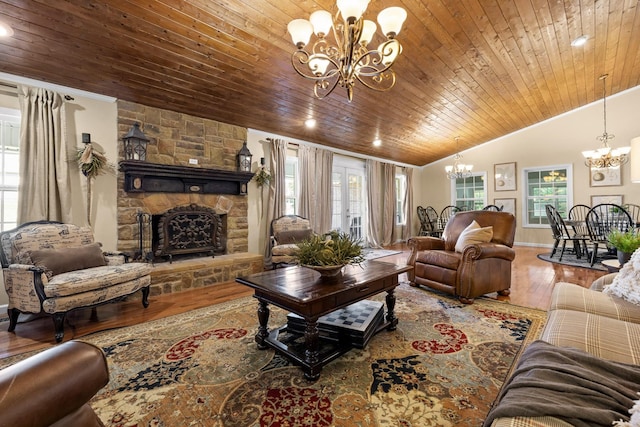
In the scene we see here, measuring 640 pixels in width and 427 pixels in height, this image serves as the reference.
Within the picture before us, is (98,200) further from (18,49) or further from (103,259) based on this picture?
(18,49)

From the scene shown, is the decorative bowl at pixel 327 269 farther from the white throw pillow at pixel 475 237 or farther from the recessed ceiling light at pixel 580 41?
the recessed ceiling light at pixel 580 41

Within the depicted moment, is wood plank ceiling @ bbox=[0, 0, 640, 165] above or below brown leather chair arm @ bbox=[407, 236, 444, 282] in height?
above

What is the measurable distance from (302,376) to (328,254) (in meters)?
0.76

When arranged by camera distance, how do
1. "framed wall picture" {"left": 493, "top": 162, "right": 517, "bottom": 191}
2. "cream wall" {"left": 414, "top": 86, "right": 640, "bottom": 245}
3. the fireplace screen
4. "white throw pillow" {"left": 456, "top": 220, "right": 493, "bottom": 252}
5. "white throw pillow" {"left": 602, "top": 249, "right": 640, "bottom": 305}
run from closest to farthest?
"white throw pillow" {"left": 602, "top": 249, "right": 640, "bottom": 305} → "white throw pillow" {"left": 456, "top": 220, "right": 493, "bottom": 252} → the fireplace screen → "cream wall" {"left": 414, "top": 86, "right": 640, "bottom": 245} → "framed wall picture" {"left": 493, "top": 162, "right": 517, "bottom": 191}

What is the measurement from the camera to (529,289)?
3.30 meters

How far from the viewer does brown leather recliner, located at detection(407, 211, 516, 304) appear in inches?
111

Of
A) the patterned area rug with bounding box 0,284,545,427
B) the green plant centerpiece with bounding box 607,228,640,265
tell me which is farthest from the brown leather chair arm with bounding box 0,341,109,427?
the green plant centerpiece with bounding box 607,228,640,265

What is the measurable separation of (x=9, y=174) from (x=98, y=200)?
767 millimetres

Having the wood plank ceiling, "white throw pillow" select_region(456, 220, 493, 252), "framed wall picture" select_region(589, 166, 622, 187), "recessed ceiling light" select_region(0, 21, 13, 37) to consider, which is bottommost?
"white throw pillow" select_region(456, 220, 493, 252)

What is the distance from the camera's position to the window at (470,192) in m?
7.66

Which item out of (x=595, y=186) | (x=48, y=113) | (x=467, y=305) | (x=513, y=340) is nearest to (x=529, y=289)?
(x=467, y=305)

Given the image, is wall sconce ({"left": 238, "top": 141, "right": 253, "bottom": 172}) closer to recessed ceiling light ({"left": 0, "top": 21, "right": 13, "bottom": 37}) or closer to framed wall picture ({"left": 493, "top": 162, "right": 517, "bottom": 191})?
recessed ceiling light ({"left": 0, "top": 21, "right": 13, "bottom": 37})

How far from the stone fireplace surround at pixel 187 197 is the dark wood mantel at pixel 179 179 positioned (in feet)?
0.17

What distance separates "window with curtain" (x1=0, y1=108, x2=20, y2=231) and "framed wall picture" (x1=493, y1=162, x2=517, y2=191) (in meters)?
9.13
